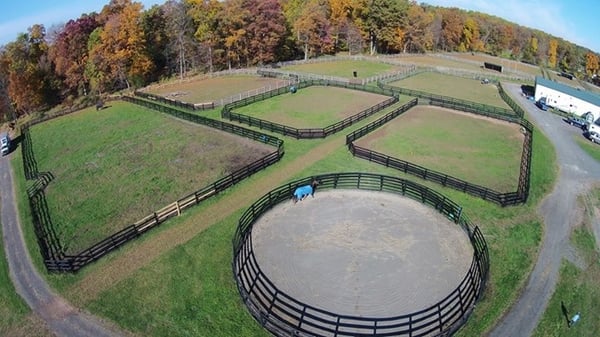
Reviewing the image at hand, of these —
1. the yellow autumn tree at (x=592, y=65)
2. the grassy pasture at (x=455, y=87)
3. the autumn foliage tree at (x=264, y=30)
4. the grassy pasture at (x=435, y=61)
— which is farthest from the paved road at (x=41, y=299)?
the yellow autumn tree at (x=592, y=65)

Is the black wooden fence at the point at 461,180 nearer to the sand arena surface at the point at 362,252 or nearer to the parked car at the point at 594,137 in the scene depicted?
the sand arena surface at the point at 362,252

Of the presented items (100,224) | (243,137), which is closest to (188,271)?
(100,224)

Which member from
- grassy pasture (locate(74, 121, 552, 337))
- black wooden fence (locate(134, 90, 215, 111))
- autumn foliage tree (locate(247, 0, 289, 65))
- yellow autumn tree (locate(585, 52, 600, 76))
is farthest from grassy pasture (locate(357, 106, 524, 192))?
yellow autumn tree (locate(585, 52, 600, 76))

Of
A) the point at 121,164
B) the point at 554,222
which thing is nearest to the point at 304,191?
the point at 554,222

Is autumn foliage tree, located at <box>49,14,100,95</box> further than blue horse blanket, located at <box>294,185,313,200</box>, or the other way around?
autumn foliage tree, located at <box>49,14,100,95</box>

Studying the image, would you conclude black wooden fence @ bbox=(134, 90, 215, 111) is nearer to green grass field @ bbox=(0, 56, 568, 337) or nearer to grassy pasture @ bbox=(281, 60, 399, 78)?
green grass field @ bbox=(0, 56, 568, 337)

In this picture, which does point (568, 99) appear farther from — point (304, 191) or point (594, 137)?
point (304, 191)
